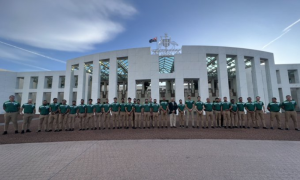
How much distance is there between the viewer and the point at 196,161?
12.1ft

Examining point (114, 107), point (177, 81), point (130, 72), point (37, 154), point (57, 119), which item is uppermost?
point (130, 72)

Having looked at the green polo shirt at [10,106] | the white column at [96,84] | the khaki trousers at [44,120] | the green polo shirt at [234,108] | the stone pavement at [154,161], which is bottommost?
the stone pavement at [154,161]

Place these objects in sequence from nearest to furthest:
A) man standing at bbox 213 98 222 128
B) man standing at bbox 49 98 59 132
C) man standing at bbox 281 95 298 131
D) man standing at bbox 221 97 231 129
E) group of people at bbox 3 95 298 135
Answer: man standing at bbox 281 95 298 131 < man standing at bbox 49 98 59 132 < group of people at bbox 3 95 298 135 < man standing at bbox 221 97 231 129 < man standing at bbox 213 98 222 128

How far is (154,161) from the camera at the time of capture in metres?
3.72

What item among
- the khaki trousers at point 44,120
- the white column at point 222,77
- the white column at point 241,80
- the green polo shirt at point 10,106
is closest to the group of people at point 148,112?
the khaki trousers at point 44,120

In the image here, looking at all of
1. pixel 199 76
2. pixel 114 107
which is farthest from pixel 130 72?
pixel 114 107

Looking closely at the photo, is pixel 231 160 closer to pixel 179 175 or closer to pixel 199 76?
pixel 179 175

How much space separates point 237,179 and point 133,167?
7.34 feet

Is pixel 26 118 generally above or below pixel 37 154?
above

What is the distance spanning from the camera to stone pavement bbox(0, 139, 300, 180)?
305cm

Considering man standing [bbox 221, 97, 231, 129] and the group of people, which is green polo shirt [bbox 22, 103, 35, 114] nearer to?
the group of people

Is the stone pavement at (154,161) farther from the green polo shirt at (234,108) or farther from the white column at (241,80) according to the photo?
the white column at (241,80)

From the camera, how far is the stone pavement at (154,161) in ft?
10.00

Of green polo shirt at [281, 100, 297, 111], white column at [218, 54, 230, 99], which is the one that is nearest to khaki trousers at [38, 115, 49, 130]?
green polo shirt at [281, 100, 297, 111]
